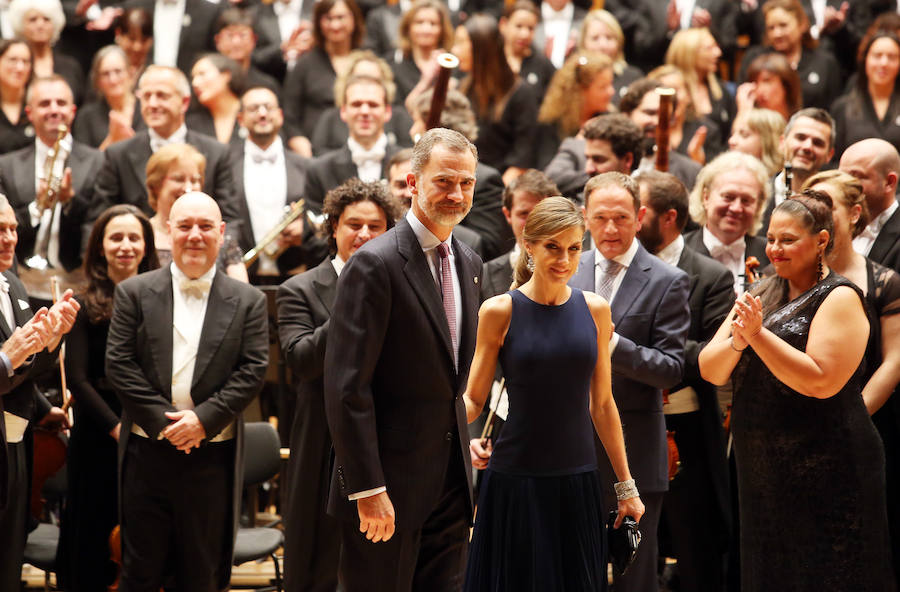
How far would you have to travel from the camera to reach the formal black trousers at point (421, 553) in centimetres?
309

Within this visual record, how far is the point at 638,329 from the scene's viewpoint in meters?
4.03

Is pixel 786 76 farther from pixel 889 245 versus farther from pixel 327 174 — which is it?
pixel 327 174

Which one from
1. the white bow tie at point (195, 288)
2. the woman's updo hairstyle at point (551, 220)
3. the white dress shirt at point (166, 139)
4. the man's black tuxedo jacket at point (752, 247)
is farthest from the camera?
the white dress shirt at point (166, 139)

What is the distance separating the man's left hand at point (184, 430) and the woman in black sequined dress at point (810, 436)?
5.74 ft

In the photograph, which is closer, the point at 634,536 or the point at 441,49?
the point at 634,536

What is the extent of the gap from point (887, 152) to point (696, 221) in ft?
2.80

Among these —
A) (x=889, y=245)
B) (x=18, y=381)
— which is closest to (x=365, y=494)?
(x=18, y=381)

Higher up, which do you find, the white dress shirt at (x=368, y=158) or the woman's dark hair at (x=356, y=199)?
the white dress shirt at (x=368, y=158)

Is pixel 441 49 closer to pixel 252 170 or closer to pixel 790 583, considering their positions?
pixel 252 170

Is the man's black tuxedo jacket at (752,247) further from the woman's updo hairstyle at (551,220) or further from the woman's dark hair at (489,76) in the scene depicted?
the woman's dark hair at (489,76)

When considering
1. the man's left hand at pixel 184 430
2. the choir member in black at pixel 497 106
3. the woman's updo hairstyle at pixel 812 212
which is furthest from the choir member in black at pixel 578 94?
the man's left hand at pixel 184 430

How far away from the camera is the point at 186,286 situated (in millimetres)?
4293

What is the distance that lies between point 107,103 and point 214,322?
353 cm

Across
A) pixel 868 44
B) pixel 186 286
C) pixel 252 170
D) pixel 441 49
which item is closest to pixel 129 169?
pixel 252 170
